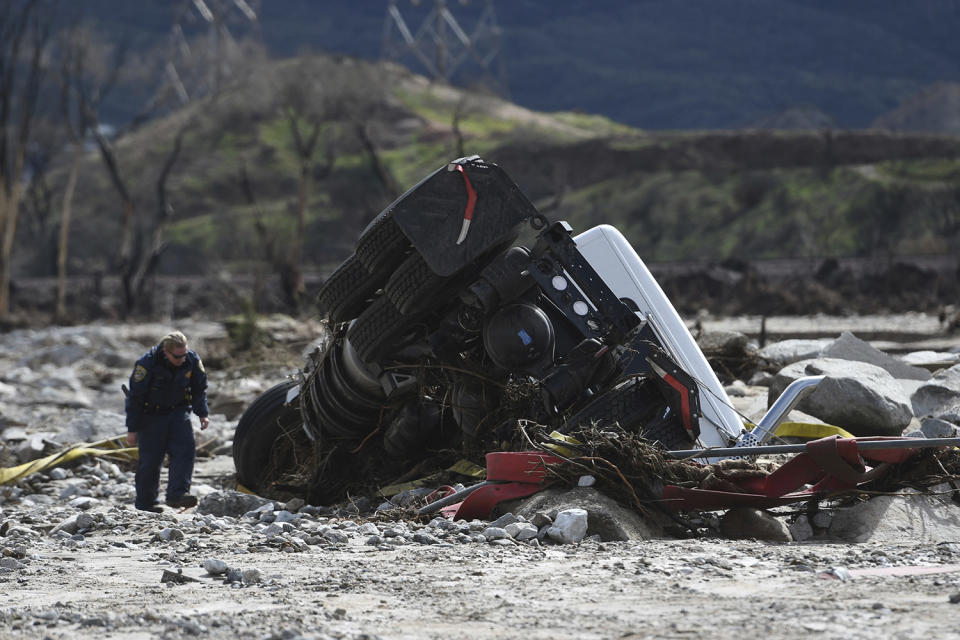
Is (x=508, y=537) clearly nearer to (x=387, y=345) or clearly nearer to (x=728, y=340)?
(x=387, y=345)

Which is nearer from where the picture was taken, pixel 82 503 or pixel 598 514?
pixel 598 514

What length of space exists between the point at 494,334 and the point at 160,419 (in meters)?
3.12

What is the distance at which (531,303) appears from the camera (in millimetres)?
6285

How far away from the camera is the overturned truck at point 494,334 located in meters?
6.23

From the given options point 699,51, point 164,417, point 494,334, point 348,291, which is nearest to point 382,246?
point 348,291

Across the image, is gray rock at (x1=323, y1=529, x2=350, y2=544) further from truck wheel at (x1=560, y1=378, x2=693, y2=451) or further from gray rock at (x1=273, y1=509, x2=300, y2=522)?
truck wheel at (x1=560, y1=378, x2=693, y2=451)

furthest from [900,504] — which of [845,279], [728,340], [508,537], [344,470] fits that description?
[845,279]

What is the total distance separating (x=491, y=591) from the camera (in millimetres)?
4371

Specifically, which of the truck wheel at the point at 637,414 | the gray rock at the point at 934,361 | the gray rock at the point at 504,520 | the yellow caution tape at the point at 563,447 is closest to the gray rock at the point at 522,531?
the gray rock at the point at 504,520

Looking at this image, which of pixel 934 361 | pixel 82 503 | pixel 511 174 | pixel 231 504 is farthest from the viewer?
pixel 511 174

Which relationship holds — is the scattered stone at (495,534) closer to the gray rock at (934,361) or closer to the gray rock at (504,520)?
the gray rock at (504,520)

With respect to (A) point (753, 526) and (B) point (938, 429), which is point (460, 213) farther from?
(B) point (938, 429)

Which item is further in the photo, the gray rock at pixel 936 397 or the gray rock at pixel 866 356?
the gray rock at pixel 866 356

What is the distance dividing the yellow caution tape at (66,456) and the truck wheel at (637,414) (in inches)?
181
